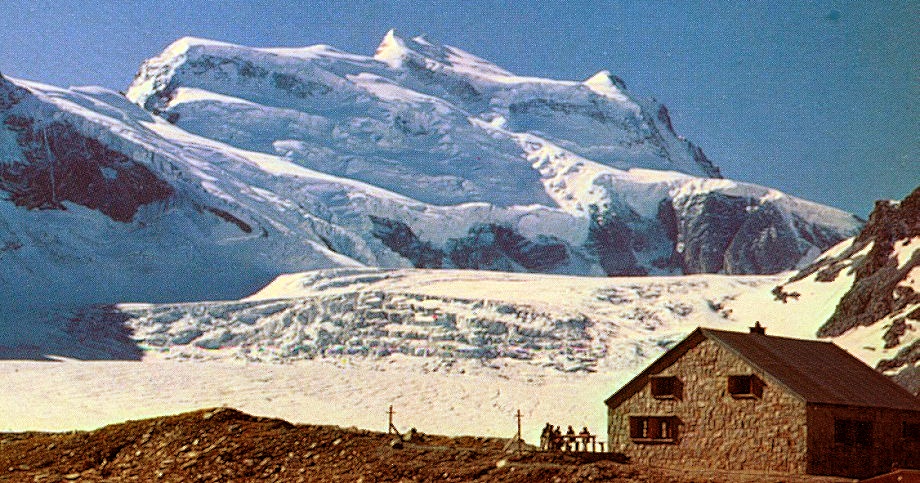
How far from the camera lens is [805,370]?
35562 millimetres

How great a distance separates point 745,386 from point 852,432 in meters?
3.13

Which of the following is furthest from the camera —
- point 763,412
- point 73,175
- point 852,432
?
point 73,175

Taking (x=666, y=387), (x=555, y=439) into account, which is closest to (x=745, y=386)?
(x=666, y=387)

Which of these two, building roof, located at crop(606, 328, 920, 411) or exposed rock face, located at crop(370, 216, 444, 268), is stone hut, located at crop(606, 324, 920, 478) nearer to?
building roof, located at crop(606, 328, 920, 411)

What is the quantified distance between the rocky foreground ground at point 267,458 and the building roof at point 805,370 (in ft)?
31.9

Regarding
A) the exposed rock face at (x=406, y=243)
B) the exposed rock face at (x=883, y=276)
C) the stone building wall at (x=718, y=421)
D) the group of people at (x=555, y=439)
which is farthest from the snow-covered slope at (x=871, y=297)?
the exposed rock face at (x=406, y=243)

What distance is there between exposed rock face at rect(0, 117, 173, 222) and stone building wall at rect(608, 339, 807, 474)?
4302 inches

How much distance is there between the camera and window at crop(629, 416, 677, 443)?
3619 centimetres

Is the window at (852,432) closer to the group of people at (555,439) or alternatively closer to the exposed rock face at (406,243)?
the group of people at (555,439)

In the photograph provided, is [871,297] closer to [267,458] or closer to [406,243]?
[267,458]

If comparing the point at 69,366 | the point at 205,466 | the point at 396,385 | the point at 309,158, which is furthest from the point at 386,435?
the point at 309,158

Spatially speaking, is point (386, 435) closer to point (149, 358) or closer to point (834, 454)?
point (834, 454)

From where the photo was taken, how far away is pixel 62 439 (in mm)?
26484

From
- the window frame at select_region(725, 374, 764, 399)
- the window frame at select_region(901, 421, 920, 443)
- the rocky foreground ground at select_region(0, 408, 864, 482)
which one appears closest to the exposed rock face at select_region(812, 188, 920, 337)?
the window frame at select_region(901, 421, 920, 443)
